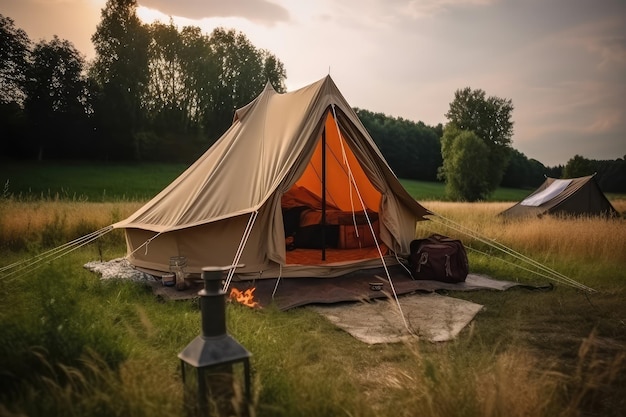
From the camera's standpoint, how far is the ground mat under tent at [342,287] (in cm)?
427

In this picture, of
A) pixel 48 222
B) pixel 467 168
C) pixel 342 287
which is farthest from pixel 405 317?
pixel 467 168

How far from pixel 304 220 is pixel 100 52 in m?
19.4

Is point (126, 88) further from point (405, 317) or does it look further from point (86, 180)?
point (405, 317)

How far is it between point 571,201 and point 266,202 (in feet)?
29.3

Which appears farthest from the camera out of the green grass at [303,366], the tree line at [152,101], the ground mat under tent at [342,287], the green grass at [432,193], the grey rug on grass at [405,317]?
the green grass at [432,193]

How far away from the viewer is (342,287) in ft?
15.6

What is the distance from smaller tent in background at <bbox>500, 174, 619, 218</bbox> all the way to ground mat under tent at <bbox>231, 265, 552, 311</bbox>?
639 cm

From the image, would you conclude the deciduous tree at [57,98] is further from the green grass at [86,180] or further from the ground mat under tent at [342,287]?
the ground mat under tent at [342,287]

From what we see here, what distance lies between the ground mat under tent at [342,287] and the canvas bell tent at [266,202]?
11 cm

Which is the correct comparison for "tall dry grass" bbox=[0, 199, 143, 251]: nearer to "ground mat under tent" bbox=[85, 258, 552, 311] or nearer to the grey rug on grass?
"ground mat under tent" bbox=[85, 258, 552, 311]

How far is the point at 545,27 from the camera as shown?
24.2 feet

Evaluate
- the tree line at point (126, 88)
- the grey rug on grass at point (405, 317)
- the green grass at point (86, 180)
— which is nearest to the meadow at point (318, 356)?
the grey rug on grass at point (405, 317)

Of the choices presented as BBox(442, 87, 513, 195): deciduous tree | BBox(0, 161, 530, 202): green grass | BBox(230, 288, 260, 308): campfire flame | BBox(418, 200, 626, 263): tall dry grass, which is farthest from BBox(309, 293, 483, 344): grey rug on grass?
BBox(442, 87, 513, 195): deciduous tree

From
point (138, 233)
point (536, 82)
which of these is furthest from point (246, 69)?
point (138, 233)
